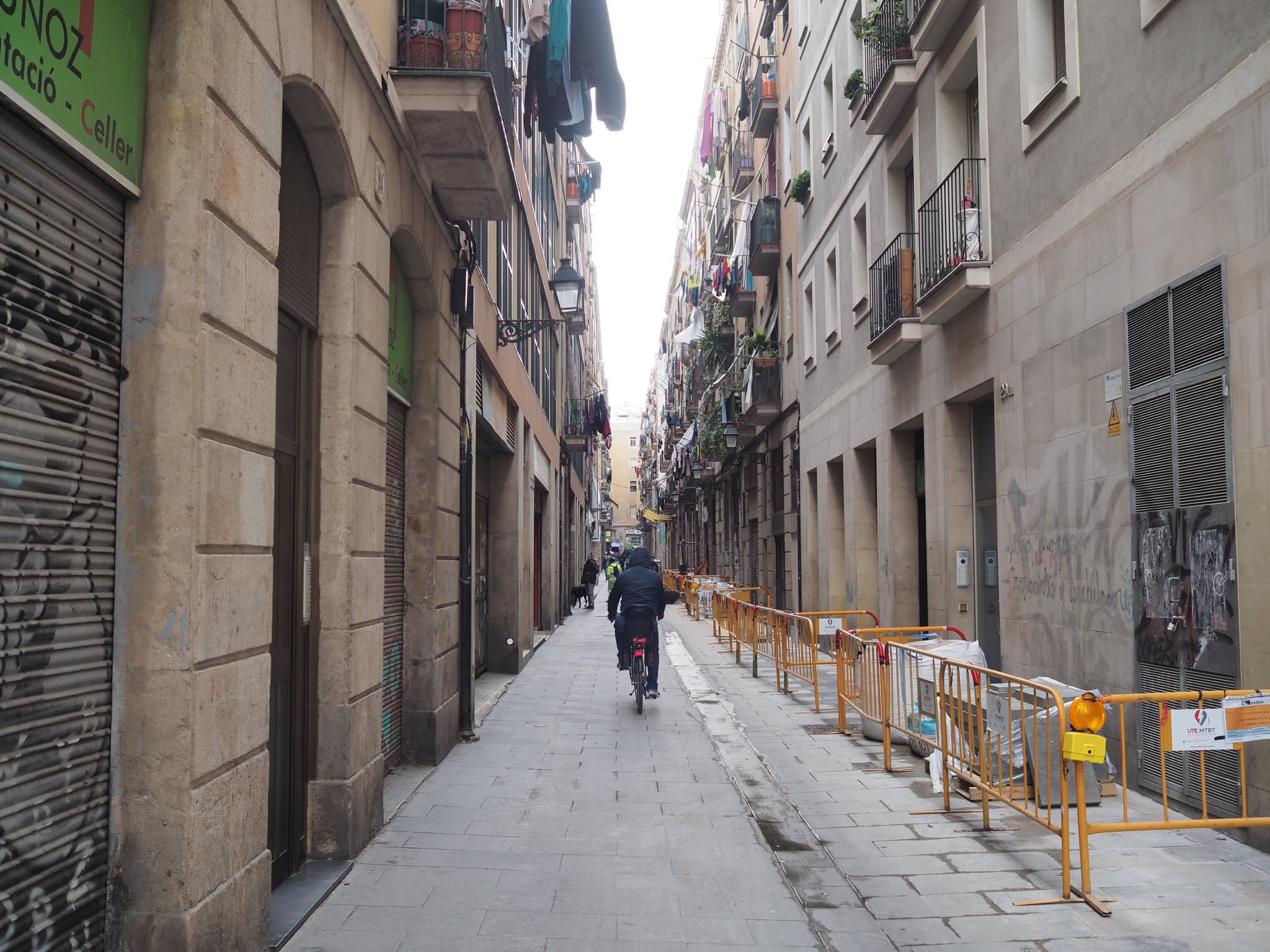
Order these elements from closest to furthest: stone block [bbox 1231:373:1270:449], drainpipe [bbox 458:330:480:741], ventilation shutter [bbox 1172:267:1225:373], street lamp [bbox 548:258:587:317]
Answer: stone block [bbox 1231:373:1270:449] → ventilation shutter [bbox 1172:267:1225:373] → drainpipe [bbox 458:330:480:741] → street lamp [bbox 548:258:587:317]

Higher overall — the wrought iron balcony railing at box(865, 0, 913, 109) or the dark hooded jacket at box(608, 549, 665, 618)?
the wrought iron balcony railing at box(865, 0, 913, 109)

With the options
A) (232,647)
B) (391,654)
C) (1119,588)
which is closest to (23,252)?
(232,647)

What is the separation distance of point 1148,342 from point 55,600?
7366 millimetres

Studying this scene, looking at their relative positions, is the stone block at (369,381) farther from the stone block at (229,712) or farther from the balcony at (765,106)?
the balcony at (765,106)

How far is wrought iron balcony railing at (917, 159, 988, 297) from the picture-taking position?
11.4 metres

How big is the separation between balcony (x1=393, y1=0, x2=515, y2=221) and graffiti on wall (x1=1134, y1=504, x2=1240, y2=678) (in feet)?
18.6

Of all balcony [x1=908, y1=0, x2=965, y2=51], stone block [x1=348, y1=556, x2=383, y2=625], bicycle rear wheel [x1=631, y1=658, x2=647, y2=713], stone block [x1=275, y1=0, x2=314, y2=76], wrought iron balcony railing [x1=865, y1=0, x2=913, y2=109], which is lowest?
bicycle rear wheel [x1=631, y1=658, x2=647, y2=713]

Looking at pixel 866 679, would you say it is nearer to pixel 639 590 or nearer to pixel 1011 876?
pixel 639 590

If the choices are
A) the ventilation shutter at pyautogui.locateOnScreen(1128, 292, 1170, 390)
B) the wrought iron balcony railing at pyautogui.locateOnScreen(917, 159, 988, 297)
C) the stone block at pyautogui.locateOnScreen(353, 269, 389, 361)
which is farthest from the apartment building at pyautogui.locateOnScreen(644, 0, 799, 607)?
the stone block at pyautogui.locateOnScreen(353, 269, 389, 361)

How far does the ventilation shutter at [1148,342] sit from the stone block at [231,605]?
6.38 m

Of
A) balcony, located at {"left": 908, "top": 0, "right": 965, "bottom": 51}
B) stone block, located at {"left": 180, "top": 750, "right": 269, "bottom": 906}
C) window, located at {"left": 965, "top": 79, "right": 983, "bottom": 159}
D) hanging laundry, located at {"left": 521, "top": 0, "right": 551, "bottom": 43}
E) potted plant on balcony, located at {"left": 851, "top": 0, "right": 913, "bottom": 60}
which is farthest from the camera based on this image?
potted plant on balcony, located at {"left": 851, "top": 0, "right": 913, "bottom": 60}

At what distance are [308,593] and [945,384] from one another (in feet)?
30.3

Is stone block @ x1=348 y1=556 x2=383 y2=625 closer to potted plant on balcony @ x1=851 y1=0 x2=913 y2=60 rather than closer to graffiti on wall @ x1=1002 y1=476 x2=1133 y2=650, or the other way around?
graffiti on wall @ x1=1002 y1=476 x2=1133 y2=650

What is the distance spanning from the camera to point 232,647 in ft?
13.0
